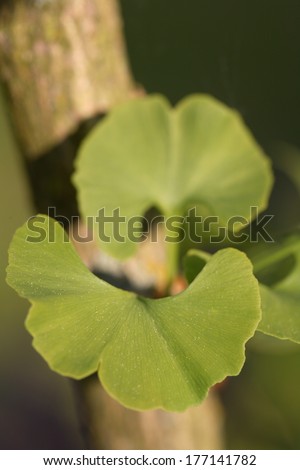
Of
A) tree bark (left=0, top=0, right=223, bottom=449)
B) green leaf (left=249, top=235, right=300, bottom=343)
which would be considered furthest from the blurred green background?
green leaf (left=249, top=235, right=300, bottom=343)

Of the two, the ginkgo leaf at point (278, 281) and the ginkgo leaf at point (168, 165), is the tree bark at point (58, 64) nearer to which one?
the ginkgo leaf at point (168, 165)

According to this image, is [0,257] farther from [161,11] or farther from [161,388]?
[161,388]

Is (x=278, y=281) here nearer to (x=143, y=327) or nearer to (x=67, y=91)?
(x=143, y=327)

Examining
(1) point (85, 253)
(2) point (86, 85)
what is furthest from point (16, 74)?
(1) point (85, 253)

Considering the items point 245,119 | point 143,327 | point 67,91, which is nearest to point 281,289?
point 143,327

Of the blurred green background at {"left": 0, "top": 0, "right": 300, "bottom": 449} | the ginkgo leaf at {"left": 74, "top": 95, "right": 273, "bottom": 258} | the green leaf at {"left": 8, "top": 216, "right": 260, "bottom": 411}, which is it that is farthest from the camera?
the blurred green background at {"left": 0, "top": 0, "right": 300, "bottom": 449}

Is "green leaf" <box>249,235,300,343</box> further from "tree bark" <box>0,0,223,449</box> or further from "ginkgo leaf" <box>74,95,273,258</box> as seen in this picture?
"tree bark" <box>0,0,223,449</box>
